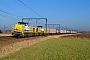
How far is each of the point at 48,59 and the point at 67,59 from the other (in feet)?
4.58

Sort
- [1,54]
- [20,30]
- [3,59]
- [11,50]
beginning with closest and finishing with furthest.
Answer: [3,59]
[1,54]
[11,50]
[20,30]

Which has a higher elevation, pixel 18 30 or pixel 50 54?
pixel 18 30

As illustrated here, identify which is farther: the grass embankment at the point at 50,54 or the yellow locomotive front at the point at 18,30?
the yellow locomotive front at the point at 18,30

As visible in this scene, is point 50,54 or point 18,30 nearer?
point 50,54

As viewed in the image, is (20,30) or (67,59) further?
(20,30)

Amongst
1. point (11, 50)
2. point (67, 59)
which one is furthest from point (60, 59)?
point (11, 50)

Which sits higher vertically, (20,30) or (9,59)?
(20,30)

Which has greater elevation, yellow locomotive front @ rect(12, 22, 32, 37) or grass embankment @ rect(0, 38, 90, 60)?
yellow locomotive front @ rect(12, 22, 32, 37)

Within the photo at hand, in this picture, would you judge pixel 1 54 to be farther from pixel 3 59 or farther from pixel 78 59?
pixel 78 59

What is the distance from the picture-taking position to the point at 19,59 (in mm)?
11406

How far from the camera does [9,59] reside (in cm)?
1112

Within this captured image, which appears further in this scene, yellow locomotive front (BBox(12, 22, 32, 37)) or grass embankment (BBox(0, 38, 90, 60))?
yellow locomotive front (BBox(12, 22, 32, 37))

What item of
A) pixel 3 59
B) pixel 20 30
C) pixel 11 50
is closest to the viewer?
pixel 3 59

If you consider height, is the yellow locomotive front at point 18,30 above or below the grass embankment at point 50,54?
above
